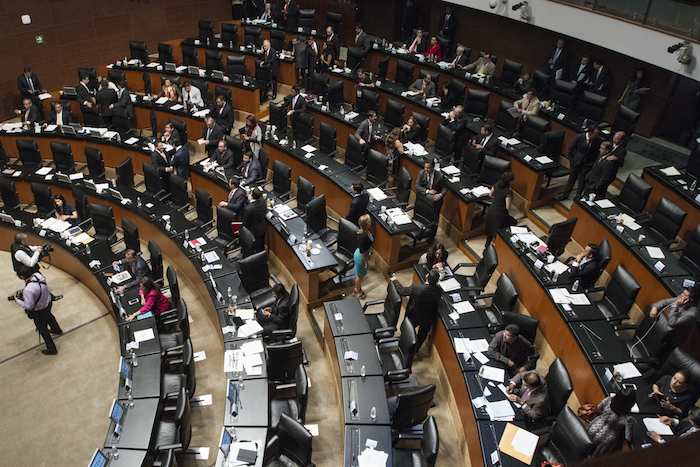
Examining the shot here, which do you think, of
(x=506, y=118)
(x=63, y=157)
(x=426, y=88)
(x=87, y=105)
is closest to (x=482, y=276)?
(x=506, y=118)

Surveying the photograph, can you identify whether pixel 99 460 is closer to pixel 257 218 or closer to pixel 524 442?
pixel 524 442

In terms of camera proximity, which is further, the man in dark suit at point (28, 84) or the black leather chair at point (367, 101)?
the man in dark suit at point (28, 84)

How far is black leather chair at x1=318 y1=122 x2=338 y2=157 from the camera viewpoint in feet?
37.8

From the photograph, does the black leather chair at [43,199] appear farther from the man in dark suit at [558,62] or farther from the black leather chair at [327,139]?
the man in dark suit at [558,62]

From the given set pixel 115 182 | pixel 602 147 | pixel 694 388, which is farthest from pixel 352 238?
pixel 115 182

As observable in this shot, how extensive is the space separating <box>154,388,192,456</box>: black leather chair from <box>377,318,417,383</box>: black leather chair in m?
2.54

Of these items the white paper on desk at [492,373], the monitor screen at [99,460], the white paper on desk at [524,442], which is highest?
the white paper on desk at [492,373]

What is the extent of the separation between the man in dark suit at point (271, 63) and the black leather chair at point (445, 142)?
18.8 ft

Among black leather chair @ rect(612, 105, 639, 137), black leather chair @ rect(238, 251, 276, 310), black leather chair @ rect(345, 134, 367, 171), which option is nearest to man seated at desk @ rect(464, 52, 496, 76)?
black leather chair @ rect(612, 105, 639, 137)

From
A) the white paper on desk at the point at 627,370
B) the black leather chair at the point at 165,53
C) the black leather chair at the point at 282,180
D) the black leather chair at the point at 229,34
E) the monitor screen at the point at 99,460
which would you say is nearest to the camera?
the monitor screen at the point at 99,460

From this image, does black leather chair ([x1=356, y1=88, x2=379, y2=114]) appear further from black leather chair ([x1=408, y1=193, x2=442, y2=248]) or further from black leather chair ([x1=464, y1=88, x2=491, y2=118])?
black leather chair ([x1=408, y1=193, x2=442, y2=248])

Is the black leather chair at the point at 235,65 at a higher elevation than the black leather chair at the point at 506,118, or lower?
lower

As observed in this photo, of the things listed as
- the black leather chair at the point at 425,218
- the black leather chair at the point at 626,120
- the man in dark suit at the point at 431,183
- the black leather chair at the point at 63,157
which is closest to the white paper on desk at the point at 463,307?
the black leather chair at the point at 425,218

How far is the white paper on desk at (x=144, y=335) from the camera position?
739 centimetres
